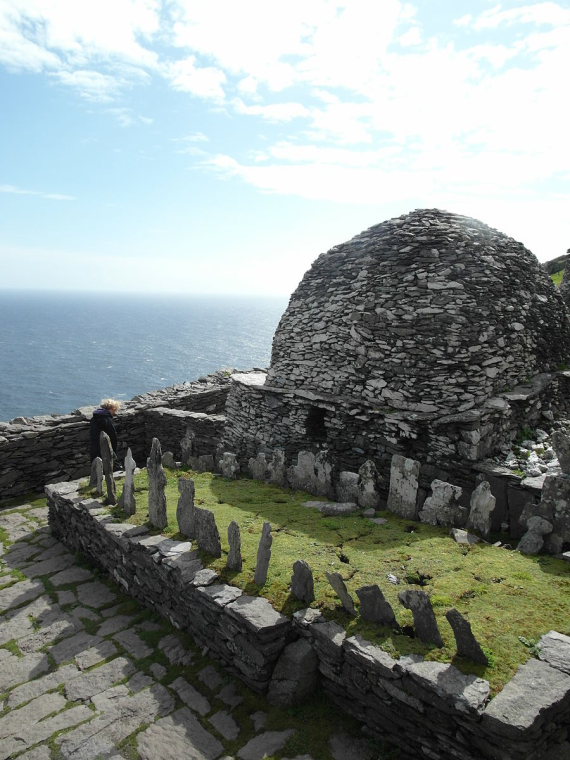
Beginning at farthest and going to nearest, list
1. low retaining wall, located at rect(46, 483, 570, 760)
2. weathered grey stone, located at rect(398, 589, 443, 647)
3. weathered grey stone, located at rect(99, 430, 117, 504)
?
weathered grey stone, located at rect(99, 430, 117, 504)
weathered grey stone, located at rect(398, 589, 443, 647)
low retaining wall, located at rect(46, 483, 570, 760)

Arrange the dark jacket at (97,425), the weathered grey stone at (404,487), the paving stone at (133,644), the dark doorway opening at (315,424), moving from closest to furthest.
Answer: the paving stone at (133,644) → the weathered grey stone at (404,487) → the dark jacket at (97,425) → the dark doorway opening at (315,424)

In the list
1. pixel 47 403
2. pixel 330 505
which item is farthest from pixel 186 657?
pixel 47 403

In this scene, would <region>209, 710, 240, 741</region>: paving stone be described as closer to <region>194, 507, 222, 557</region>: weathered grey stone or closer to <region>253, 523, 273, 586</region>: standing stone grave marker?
<region>253, 523, 273, 586</region>: standing stone grave marker

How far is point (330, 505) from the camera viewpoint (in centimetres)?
852

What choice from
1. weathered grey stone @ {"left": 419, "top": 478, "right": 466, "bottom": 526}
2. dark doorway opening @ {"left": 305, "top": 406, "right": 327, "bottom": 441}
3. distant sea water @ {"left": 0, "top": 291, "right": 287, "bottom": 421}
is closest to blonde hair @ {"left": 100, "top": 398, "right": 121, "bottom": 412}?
dark doorway opening @ {"left": 305, "top": 406, "right": 327, "bottom": 441}

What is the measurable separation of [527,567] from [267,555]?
342 centimetres

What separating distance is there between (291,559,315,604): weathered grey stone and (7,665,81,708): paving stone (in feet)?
10.8

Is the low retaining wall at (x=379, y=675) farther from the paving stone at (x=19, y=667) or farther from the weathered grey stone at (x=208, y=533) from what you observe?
the paving stone at (x=19, y=667)

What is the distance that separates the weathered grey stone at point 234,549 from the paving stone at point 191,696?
1459 millimetres

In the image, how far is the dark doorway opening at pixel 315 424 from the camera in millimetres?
11844

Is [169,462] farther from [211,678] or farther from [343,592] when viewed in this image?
[343,592]

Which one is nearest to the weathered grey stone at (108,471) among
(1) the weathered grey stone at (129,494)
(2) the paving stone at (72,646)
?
(1) the weathered grey stone at (129,494)

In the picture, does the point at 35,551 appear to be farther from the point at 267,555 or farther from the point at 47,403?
the point at 47,403

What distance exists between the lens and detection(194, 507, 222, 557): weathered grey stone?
6.87 metres
